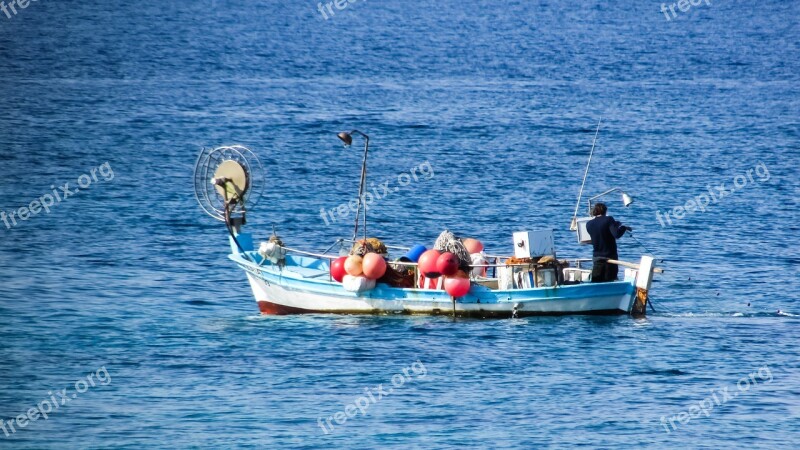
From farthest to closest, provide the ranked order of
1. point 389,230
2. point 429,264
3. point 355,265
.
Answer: point 389,230
point 355,265
point 429,264

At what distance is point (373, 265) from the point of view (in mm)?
29281

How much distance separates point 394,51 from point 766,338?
7601 cm

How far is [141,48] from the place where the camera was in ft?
329

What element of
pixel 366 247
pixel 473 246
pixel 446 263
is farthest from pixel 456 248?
pixel 366 247

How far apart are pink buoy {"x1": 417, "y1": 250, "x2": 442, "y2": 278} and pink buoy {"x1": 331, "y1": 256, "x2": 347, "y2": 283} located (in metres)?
1.76

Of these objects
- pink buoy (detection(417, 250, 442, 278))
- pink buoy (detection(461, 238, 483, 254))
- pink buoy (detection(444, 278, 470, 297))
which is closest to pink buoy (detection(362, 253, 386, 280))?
pink buoy (detection(417, 250, 442, 278))

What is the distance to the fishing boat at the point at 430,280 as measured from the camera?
29.3 meters

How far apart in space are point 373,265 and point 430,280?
1.45 meters

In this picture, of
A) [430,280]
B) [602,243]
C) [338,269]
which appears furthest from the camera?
[430,280]

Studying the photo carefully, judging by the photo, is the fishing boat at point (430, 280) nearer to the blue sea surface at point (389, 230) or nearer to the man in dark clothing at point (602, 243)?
the man in dark clothing at point (602, 243)

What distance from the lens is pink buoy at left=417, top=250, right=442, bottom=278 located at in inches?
1140

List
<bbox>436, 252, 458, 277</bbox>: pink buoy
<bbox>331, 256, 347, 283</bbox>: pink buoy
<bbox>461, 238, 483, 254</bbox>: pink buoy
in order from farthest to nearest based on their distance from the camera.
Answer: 1. <bbox>461, 238, 483, 254</bbox>: pink buoy
2. <bbox>331, 256, 347, 283</bbox>: pink buoy
3. <bbox>436, 252, 458, 277</bbox>: pink buoy

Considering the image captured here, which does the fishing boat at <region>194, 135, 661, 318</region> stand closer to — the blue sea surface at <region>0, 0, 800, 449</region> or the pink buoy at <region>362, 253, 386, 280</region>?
the pink buoy at <region>362, 253, 386, 280</region>

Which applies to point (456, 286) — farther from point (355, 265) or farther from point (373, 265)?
point (355, 265)
